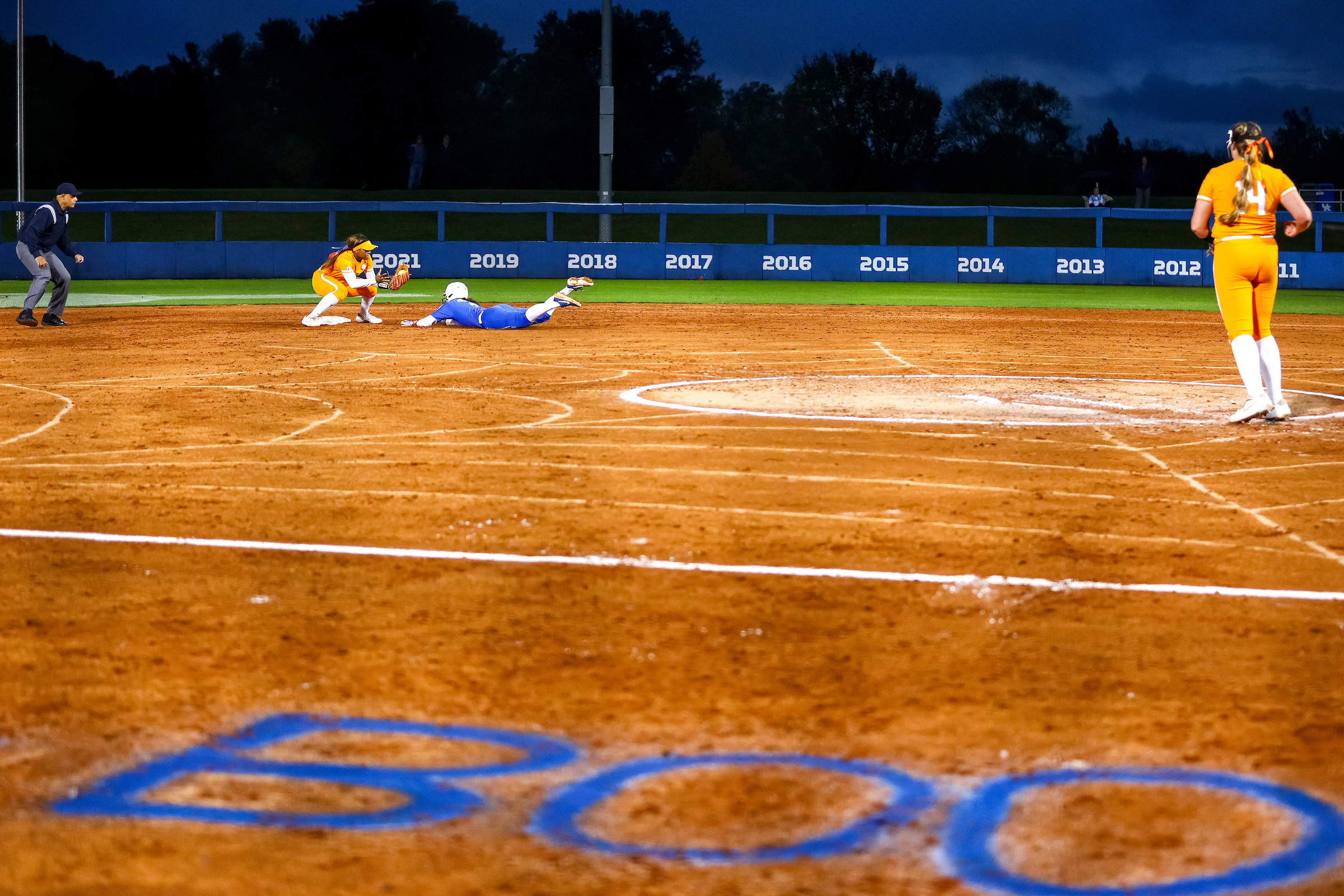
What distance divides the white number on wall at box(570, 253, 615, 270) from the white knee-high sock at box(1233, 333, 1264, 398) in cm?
2421

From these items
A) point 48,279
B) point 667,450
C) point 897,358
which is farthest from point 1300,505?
point 48,279

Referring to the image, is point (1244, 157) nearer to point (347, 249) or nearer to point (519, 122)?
point (347, 249)

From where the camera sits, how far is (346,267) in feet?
67.9

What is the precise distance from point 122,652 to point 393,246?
28.8m

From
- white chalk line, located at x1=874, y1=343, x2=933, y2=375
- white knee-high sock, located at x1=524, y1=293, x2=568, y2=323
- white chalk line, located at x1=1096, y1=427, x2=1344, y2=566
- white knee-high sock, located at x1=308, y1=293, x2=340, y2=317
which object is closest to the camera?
white chalk line, located at x1=1096, y1=427, x2=1344, y2=566

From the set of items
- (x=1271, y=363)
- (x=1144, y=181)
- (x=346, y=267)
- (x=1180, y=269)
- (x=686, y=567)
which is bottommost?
(x=686, y=567)

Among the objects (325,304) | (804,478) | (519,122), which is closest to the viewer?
(804,478)

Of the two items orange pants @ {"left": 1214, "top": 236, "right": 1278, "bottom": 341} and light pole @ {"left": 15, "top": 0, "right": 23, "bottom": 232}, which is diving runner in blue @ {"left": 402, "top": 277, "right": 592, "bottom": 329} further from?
light pole @ {"left": 15, "top": 0, "right": 23, "bottom": 232}

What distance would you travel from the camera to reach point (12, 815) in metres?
3.76

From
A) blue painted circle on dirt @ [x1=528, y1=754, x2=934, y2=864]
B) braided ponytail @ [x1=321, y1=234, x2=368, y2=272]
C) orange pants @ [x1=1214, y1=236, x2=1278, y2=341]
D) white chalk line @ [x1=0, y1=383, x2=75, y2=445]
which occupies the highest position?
braided ponytail @ [x1=321, y1=234, x2=368, y2=272]

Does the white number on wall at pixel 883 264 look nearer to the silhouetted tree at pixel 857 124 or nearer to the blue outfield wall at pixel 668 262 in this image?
the blue outfield wall at pixel 668 262

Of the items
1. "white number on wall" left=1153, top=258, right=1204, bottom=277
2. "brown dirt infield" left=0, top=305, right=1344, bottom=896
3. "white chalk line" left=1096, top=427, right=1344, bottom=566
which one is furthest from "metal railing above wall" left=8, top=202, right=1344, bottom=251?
"white chalk line" left=1096, top=427, right=1344, bottom=566

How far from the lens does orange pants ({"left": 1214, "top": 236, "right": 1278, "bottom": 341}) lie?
11.0 m

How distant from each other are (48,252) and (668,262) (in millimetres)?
16906
